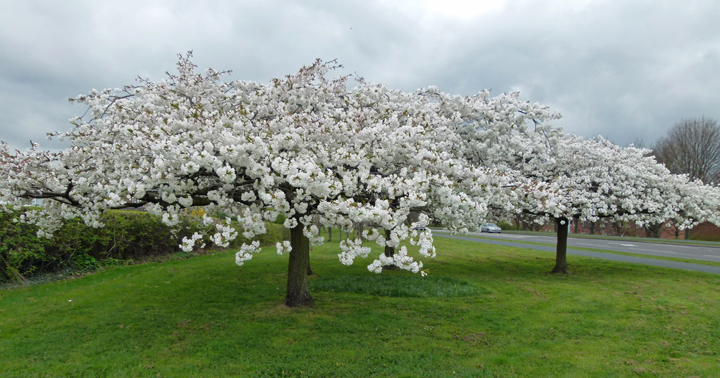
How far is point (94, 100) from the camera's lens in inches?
315

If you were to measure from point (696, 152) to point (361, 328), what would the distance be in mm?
41851

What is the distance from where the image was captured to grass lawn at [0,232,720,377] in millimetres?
5809

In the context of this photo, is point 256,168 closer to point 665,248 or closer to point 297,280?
point 297,280

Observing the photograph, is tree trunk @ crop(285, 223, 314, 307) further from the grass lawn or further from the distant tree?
the distant tree

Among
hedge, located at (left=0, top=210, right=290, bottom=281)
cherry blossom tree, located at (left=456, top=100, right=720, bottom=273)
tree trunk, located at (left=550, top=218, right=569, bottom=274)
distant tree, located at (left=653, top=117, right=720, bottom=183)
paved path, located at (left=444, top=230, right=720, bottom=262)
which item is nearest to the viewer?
hedge, located at (left=0, top=210, right=290, bottom=281)

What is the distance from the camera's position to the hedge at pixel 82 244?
420 inches

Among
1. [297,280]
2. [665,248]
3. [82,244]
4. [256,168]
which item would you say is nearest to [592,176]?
[297,280]

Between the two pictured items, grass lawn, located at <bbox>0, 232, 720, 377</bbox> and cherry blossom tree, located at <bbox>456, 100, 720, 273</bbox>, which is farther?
cherry blossom tree, located at <bbox>456, 100, 720, 273</bbox>

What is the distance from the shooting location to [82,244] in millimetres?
13016

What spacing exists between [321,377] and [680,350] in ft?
19.5

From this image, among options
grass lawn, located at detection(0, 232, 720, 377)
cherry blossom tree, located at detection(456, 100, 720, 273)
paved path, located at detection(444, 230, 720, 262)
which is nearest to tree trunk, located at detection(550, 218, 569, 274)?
cherry blossom tree, located at detection(456, 100, 720, 273)

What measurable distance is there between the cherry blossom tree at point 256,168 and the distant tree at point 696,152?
123 ft

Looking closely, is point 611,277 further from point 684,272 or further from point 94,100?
point 94,100

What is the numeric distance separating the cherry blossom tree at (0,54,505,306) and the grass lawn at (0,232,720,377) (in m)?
1.44
